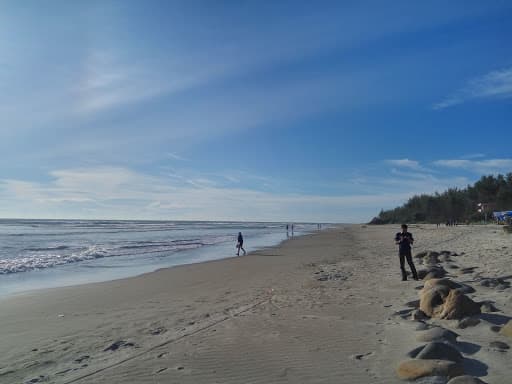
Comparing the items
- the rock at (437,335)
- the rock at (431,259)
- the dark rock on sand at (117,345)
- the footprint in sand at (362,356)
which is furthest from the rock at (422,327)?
the rock at (431,259)

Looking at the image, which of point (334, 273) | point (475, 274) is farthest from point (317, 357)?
point (334, 273)

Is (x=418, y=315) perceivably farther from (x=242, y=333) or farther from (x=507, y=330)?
(x=242, y=333)

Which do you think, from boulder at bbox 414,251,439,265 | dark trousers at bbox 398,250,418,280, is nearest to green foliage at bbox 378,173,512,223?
boulder at bbox 414,251,439,265

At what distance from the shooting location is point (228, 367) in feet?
17.2

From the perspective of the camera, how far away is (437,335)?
18.6 ft

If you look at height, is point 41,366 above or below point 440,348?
below

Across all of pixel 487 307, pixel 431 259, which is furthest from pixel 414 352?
A: pixel 431 259

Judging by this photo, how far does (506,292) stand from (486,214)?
227 feet

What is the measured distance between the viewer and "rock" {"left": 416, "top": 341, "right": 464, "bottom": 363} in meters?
4.76

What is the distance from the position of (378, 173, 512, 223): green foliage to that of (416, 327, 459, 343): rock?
74.6 metres

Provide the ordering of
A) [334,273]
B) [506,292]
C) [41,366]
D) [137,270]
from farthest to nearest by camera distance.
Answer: [137,270] → [334,273] → [506,292] → [41,366]

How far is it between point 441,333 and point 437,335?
75 mm

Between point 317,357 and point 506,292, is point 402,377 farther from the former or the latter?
point 506,292

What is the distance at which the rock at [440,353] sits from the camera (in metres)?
4.76
